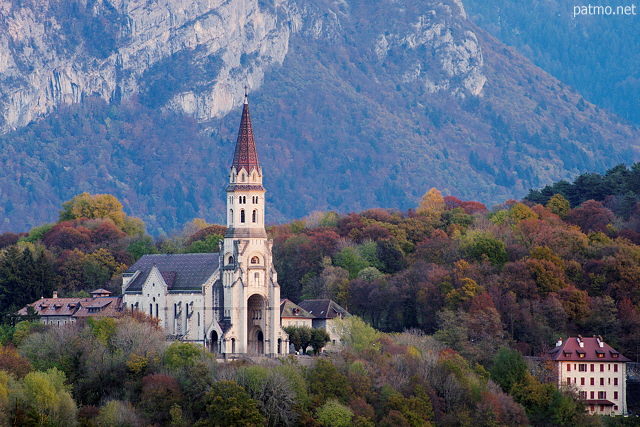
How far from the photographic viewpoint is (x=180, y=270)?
117m

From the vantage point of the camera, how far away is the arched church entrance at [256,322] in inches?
4476

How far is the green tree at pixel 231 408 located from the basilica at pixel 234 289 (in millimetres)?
12824

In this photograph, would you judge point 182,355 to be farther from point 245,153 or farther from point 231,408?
point 245,153

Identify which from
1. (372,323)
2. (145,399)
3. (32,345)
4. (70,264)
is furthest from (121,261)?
(145,399)

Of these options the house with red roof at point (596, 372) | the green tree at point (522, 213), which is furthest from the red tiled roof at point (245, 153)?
the green tree at point (522, 213)

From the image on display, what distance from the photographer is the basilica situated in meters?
112

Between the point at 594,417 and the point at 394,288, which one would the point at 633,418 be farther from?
the point at 394,288

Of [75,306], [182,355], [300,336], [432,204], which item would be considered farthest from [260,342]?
[432,204]

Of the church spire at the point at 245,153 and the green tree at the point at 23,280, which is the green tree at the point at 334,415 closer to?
the church spire at the point at 245,153

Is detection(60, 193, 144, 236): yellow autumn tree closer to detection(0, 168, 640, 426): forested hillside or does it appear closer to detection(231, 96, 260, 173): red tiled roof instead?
detection(0, 168, 640, 426): forested hillside

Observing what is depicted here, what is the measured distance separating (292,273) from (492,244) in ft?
64.8

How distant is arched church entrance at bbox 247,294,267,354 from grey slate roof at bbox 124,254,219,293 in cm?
370

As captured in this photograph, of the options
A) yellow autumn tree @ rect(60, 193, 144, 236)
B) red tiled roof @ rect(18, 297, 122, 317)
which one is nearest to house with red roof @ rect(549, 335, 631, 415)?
red tiled roof @ rect(18, 297, 122, 317)

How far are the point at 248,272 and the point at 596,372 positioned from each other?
25.3 metres
